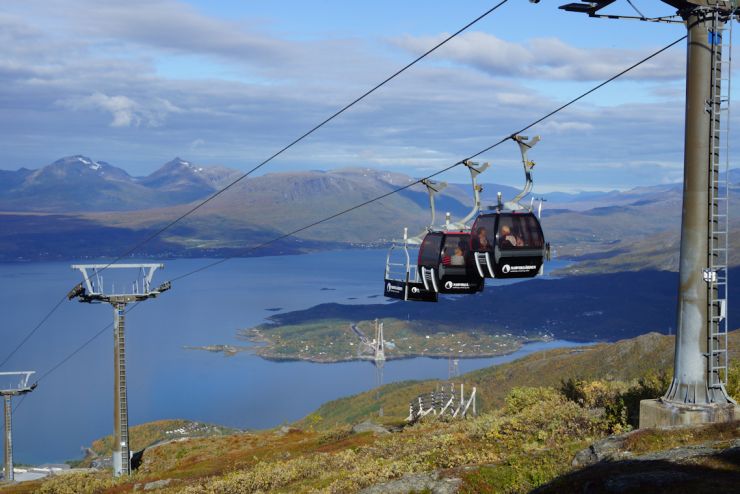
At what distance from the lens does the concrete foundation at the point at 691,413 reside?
54.9 feet

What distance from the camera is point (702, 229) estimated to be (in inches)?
653

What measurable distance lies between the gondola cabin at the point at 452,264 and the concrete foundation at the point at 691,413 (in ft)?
25.3

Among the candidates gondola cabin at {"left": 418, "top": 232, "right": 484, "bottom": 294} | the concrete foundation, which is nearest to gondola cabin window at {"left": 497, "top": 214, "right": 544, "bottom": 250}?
gondola cabin at {"left": 418, "top": 232, "right": 484, "bottom": 294}

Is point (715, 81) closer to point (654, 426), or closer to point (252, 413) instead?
point (654, 426)

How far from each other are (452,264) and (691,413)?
8993 millimetres

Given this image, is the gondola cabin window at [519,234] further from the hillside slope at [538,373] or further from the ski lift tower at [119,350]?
the hillside slope at [538,373]

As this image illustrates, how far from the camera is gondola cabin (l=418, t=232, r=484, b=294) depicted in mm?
24250

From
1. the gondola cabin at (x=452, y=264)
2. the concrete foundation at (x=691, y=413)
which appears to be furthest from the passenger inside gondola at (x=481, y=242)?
the concrete foundation at (x=691, y=413)

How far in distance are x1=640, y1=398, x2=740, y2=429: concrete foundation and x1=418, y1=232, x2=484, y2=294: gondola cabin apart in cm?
770

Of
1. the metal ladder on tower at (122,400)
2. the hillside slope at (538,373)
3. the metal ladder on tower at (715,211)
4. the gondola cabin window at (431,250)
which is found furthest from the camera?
the hillside slope at (538,373)

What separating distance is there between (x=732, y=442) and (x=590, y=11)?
8132mm

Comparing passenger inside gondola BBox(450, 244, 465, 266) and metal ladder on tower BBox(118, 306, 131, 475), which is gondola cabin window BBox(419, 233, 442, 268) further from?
metal ladder on tower BBox(118, 306, 131, 475)

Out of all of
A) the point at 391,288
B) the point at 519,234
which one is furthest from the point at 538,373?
the point at 519,234

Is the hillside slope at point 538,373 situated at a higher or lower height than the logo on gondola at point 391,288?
lower
